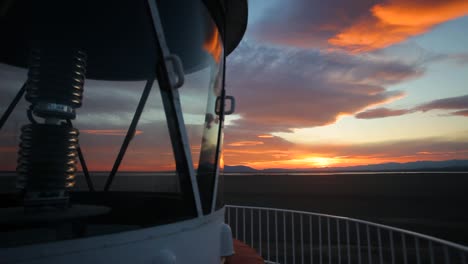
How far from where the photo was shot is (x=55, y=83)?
7.26ft

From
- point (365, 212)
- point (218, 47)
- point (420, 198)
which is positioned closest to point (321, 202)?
point (365, 212)

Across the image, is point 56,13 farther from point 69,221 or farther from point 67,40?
point 69,221

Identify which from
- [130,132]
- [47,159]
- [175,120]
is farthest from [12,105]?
[175,120]

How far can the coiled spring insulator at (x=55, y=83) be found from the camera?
2.10m

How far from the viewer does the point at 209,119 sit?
2.90 meters

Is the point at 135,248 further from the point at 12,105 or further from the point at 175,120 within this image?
the point at 12,105

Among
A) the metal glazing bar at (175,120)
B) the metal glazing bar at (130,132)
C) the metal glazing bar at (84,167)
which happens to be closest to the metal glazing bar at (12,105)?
the metal glazing bar at (84,167)

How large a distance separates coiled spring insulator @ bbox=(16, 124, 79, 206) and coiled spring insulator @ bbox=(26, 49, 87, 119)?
0.13 metres

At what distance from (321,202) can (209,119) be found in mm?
31819

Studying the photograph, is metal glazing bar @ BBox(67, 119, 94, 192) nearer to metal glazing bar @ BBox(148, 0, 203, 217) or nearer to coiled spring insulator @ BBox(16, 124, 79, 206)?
coiled spring insulator @ BBox(16, 124, 79, 206)

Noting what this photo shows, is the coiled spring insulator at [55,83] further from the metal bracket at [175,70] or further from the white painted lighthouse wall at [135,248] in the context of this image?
the white painted lighthouse wall at [135,248]

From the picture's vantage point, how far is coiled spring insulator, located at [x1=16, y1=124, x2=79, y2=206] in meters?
1.99

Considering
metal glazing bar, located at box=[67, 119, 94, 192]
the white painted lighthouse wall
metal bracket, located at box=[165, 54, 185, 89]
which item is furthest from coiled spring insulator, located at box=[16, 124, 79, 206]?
metal bracket, located at box=[165, 54, 185, 89]

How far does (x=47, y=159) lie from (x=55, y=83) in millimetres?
556
